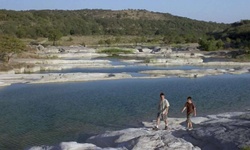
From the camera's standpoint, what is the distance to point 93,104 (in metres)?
24.6

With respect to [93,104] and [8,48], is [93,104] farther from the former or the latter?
[8,48]

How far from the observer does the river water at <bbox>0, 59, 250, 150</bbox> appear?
58.2 ft

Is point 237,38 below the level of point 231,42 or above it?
above

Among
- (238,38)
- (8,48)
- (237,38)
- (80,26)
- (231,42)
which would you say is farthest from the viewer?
(80,26)

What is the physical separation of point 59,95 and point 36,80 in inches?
306

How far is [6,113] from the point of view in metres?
22.1

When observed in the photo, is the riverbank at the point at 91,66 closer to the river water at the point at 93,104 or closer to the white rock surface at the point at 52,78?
the white rock surface at the point at 52,78

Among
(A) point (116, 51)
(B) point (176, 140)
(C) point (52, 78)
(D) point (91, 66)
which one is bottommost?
(B) point (176, 140)

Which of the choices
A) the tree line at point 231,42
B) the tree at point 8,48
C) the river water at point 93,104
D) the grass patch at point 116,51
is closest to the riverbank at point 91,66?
the tree at point 8,48

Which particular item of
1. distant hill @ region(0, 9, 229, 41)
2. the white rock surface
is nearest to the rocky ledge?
the white rock surface

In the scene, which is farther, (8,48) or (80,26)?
(80,26)

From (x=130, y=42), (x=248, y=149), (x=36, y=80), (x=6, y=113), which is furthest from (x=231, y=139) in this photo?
(x=130, y=42)

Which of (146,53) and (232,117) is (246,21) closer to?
(146,53)

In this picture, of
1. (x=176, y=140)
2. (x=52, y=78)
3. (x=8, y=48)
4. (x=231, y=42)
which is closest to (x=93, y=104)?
(x=176, y=140)
